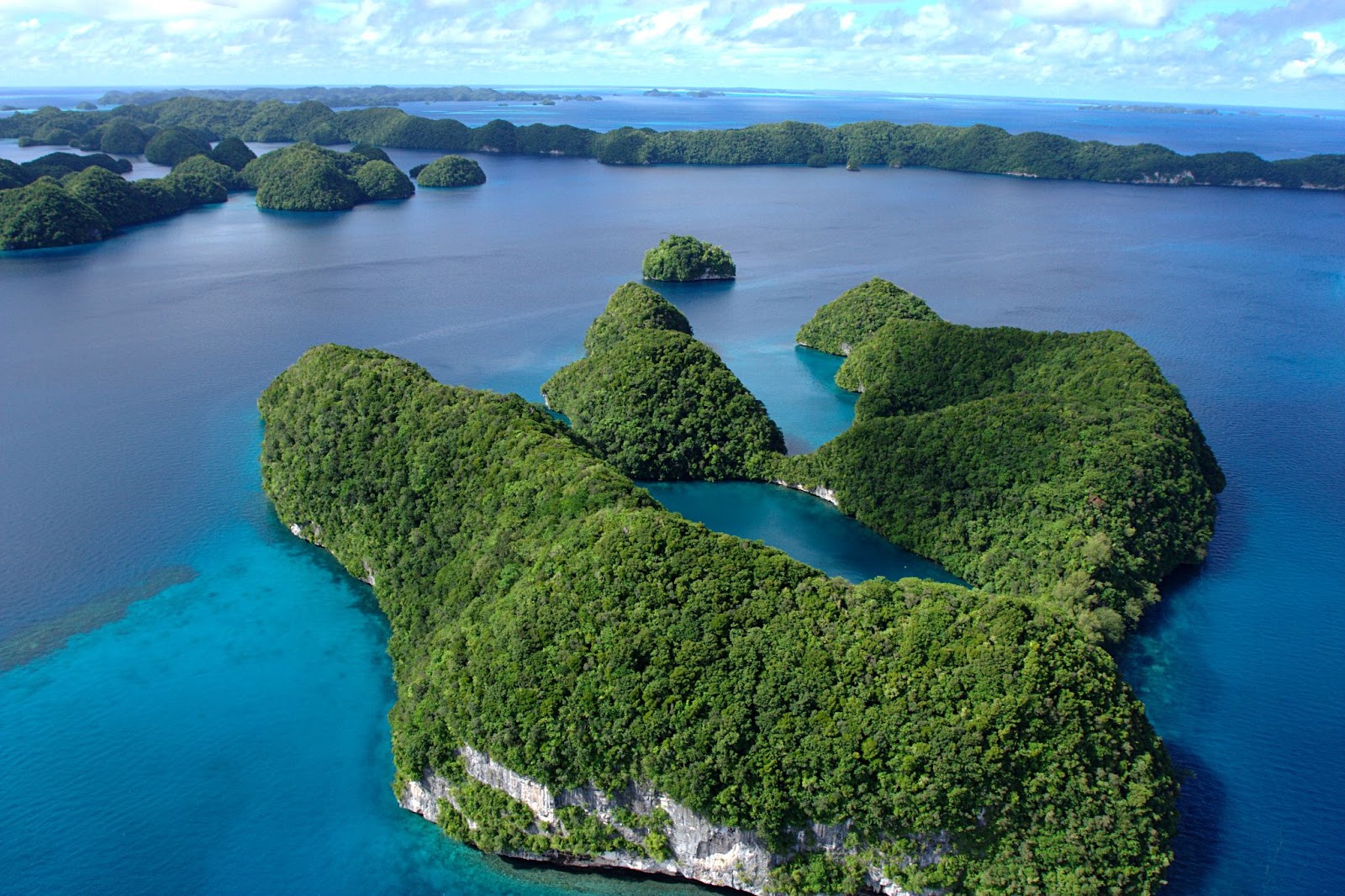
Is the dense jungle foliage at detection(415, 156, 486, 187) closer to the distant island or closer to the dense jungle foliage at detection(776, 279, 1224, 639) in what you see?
the distant island

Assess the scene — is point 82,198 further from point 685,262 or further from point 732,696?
point 732,696

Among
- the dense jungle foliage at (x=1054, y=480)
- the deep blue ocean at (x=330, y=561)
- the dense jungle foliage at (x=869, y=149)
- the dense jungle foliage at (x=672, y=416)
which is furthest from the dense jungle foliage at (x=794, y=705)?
the dense jungle foliage at (x=869, y=149)

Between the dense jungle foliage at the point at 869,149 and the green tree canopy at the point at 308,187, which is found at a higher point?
the dense jungle foliage at the point at 869,149

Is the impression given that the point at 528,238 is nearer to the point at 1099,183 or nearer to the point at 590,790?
the point at 590,790

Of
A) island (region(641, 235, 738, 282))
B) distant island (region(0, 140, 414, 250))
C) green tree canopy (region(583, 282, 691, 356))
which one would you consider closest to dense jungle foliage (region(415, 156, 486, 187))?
distant island (region(0, 140, 414, 250))

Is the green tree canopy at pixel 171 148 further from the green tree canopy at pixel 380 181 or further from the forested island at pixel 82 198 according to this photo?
the green tree canopy at pixel 380 181

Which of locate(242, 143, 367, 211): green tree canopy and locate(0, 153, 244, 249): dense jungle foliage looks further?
locate(242, 143, 367, 211): green tree canopy
